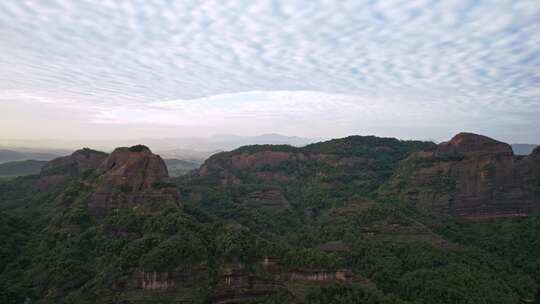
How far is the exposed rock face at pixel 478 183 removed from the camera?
64.1 metres

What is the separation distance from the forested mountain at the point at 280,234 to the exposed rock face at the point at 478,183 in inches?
8.0

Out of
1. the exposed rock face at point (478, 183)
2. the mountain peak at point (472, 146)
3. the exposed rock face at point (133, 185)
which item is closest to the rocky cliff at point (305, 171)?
the exposed rock face at point (478, 183)

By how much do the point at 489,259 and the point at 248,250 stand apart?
111 feet

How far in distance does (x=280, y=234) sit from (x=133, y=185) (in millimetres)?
25863

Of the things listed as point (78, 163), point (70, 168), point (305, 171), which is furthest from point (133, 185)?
point (305, 171)

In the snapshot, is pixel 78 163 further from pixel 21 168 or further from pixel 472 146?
pixel 21 168

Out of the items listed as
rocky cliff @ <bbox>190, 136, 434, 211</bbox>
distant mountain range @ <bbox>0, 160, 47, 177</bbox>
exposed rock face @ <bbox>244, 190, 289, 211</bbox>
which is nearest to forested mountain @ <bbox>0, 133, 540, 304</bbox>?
exposed rock face @ <bbox>244, 190, 289, 211</bbox>

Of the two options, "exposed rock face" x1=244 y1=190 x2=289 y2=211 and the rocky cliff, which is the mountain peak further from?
"exposed rock face" x1=244 y1=190 x2=289 y2=211

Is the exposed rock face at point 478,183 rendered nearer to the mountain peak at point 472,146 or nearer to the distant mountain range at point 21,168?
the mountain peak at point 472,146

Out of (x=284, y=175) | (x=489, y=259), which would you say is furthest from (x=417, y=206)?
(x=284, y=175)

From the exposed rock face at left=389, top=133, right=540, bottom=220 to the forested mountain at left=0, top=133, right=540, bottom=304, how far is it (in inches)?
8.0

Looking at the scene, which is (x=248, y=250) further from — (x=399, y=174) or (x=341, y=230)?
(x=399, y=174)

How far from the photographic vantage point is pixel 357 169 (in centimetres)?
9256

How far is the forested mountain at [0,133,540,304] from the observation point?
3209 centimetres
